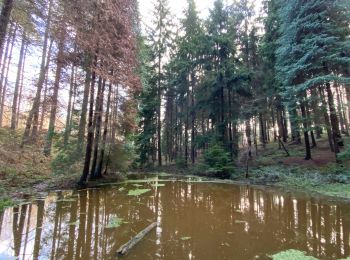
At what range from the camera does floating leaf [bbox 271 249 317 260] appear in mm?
4261

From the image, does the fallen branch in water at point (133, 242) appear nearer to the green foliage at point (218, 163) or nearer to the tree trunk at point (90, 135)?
the tree trunk at point (90, 135)

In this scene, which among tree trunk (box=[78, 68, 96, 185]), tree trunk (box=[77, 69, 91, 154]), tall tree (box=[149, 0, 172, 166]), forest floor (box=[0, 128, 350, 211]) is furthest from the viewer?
tall tree (box=[149, 0, 172, 166])

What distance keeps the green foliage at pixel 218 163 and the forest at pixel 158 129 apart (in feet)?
0.24

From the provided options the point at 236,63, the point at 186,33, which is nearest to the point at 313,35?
the point at 236,63

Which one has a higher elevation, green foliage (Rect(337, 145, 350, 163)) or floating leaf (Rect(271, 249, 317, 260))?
green foliage (Rect(337, 145, 350, 163))

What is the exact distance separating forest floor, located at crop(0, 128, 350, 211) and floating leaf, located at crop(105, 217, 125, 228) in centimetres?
332

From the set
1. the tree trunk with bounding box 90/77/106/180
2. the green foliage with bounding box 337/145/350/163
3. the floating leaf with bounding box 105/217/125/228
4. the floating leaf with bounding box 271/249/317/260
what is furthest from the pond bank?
the floating leaf with bounding box 271/249/317/260

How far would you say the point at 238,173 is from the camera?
16.1m

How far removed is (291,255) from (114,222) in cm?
402

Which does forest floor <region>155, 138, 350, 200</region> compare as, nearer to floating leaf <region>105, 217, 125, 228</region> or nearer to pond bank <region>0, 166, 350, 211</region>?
pond bank <region>0, 166, 350, 211</region>

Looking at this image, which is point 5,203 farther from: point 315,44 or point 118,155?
point 315,44

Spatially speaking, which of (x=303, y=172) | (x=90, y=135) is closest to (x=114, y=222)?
(x=90, y=135)

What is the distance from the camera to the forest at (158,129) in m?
5.50

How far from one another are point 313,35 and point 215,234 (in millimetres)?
12503
